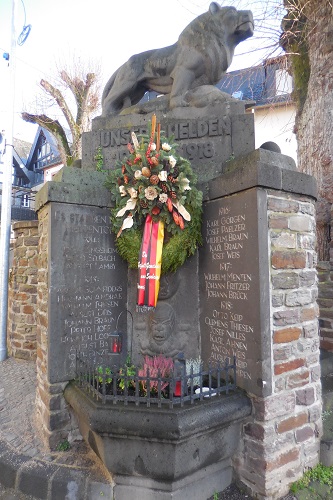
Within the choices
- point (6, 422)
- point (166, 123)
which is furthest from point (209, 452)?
point (166, 123)

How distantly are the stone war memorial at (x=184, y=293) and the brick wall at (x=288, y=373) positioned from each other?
0.05ft

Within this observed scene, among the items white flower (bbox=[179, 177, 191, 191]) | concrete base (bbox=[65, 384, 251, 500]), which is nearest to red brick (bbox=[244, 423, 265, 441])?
concrete base (bbox=[65, 384, 251, 500])

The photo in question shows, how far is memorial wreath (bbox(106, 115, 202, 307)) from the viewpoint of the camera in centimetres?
299

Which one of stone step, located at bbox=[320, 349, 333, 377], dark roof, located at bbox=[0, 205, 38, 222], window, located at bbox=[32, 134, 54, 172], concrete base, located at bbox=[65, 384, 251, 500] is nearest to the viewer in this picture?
concrete base, located at bbox=[65, 384, 251, 500]

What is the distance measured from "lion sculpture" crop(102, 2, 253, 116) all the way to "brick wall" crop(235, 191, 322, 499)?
5.82 ft

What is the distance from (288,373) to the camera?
2.68 meters

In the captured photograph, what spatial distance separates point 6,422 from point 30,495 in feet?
3.74

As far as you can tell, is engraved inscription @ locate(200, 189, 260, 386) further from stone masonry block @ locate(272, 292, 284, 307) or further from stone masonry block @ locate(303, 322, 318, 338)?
stone masonry block @ locate(303, 322, 318, 338)

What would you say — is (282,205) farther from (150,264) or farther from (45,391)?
(45,391)

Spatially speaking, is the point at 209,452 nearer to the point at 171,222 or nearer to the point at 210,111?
the point at 171,222

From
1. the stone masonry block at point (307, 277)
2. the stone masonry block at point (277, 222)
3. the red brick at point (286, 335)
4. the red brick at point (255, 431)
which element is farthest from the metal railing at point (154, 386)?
the stone masonry block at point (277, 222)

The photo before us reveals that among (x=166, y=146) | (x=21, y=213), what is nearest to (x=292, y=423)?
(x=166, y=146)

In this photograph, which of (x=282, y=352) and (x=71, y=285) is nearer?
(x=282, y=352)

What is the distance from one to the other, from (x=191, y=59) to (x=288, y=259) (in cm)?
241
